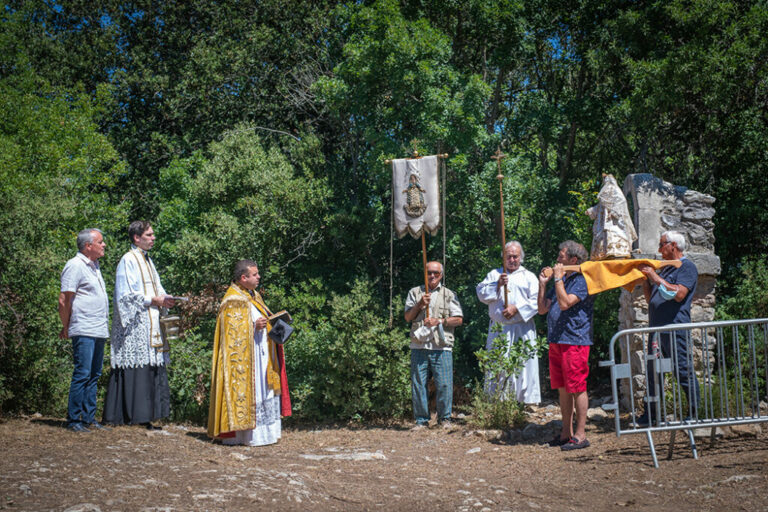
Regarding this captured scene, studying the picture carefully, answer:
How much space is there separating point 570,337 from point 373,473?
218 centimetres

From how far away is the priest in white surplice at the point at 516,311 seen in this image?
7.64 metres

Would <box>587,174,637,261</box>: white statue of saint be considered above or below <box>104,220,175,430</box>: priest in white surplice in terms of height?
above

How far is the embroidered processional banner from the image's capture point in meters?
8.05

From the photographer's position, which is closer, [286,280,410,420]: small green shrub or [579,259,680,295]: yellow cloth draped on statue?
[579,259,680,295]: yellow cloth draped on statue

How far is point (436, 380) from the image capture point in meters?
7.83

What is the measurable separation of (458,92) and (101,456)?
22.1 feet

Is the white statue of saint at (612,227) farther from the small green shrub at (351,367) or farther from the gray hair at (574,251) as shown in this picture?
the small green shrub at (351,367)

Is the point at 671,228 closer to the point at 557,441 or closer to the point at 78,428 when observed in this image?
the point at 557,441


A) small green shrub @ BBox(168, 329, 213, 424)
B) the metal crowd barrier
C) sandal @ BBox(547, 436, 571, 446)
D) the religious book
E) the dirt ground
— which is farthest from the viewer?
small green shrub @ BBox(168, 329, 213, 424)

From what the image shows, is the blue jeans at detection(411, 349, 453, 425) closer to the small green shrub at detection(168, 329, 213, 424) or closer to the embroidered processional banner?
the embroidered processional banner

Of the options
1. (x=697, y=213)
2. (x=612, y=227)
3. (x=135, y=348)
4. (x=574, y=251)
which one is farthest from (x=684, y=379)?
(x=135, y=348)

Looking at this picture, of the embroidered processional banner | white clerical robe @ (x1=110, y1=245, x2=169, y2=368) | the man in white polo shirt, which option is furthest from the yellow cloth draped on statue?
the man in white polo shirt

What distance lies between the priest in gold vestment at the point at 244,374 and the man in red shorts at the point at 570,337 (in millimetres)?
2803

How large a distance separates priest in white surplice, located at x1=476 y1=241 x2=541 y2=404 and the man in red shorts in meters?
1.12
